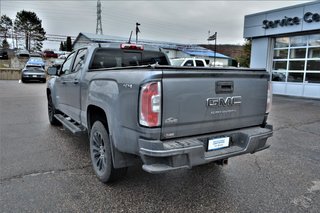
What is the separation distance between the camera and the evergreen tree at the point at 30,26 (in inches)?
2255

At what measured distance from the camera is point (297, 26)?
46.0 ft

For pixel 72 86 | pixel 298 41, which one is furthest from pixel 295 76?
pixel 72 86

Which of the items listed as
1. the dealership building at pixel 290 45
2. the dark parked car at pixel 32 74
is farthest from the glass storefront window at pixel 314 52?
the dark parked car at pixel 32 74

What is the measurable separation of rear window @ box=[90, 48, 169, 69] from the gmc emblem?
7.30ft

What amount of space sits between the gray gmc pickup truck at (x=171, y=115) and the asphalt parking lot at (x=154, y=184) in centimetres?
42

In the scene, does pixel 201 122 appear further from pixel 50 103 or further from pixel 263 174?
pixel 50 103

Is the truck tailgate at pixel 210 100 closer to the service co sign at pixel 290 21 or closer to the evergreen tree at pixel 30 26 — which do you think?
the service co sign at pixel 290 21

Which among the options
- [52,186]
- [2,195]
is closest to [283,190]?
[52,186]

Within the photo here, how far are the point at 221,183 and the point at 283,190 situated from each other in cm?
81

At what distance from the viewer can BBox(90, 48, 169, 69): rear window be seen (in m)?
4.52

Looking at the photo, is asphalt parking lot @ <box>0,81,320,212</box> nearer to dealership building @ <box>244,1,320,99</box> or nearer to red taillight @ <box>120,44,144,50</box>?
red taillight @ <box>120,44,144,50</box>

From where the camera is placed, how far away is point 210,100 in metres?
2.93

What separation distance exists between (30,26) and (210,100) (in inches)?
2613

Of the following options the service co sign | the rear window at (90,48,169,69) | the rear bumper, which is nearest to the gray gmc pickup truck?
the rear bumper
